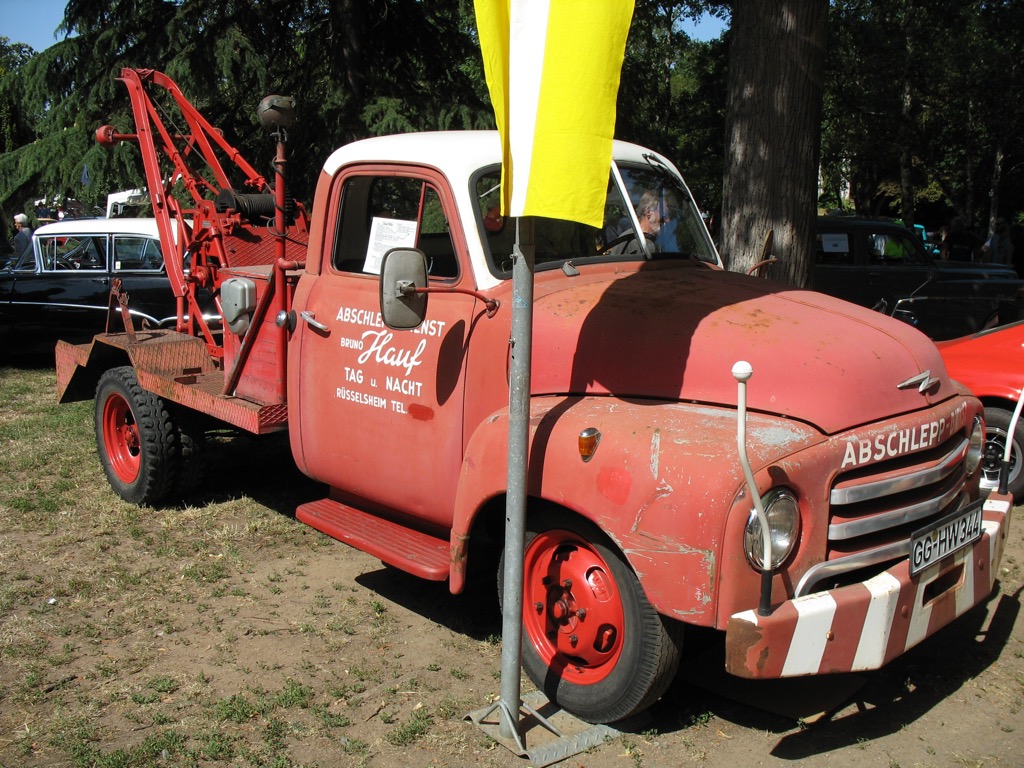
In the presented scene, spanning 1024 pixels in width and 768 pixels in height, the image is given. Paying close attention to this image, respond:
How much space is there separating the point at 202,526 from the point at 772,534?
387 centimetres

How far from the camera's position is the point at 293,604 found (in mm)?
4656

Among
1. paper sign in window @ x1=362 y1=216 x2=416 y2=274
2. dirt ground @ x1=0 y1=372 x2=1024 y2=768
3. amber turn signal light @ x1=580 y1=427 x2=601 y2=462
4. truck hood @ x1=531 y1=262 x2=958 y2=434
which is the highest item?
paper sign in window @ x1=362 y1=216 x2=416 y2=274

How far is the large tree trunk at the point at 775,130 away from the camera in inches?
241

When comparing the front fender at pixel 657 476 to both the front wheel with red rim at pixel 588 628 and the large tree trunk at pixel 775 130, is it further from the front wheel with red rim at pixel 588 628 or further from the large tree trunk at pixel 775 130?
the large tree trunk at pixel 775 130

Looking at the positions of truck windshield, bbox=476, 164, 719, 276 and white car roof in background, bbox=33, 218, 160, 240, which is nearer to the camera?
truck windshield, bbox=476, 164, 719, 276

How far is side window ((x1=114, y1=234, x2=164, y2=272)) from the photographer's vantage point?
11.0 m

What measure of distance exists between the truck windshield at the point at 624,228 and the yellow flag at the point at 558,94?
1.03 meters

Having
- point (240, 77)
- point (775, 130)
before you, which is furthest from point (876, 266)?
point (240, 77)

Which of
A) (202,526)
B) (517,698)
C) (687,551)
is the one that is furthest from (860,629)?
(202,526)

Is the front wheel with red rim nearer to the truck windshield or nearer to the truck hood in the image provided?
the truck hood

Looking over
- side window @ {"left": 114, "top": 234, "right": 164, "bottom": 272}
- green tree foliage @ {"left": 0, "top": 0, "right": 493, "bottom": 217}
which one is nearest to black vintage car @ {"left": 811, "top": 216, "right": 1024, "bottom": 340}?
green tree foliage @ {"left": 0, "top": 0, "right": 493, "bottom": 217}

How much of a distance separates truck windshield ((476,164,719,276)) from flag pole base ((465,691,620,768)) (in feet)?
5.74

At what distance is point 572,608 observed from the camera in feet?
11.4

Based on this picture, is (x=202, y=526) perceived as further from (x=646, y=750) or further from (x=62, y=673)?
(x=646, y=750)
